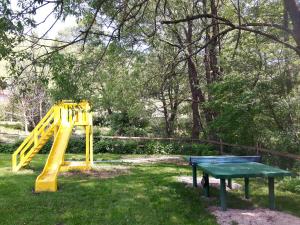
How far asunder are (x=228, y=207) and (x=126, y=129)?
17.1 metres

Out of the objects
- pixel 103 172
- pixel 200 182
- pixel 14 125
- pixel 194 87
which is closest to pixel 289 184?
pixel 200 182

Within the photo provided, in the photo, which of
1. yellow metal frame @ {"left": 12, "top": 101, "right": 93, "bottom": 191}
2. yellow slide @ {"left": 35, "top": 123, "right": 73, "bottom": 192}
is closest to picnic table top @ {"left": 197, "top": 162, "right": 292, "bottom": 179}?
yellow slide @ {"left": 35, "top": 123, "right": 73, "bottom": 192}

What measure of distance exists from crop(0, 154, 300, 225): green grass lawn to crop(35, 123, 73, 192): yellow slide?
280 mm

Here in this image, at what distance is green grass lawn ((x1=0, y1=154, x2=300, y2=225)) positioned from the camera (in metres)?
6.74

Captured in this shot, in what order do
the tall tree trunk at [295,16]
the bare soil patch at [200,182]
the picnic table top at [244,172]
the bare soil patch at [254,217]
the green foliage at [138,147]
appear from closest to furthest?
the bare soil patch at [254,217] → the picnic table top at [244,172] → the tall tree trunk at [295,16] → the bare soil patch at [200,182] → the green foliage at [138,147]

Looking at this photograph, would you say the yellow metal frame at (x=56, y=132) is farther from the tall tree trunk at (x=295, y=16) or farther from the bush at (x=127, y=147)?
the tall tree trunk at (x=295, y=16)

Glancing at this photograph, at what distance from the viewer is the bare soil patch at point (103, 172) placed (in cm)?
1190

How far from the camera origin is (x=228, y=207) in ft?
23.5

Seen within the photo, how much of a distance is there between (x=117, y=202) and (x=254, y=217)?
9.60ft

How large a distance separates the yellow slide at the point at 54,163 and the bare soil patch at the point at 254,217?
14.2 ft

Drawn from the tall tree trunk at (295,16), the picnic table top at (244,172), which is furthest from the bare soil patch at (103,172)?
the tall tree trunk at (295,16)

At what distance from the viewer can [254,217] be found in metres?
6.38

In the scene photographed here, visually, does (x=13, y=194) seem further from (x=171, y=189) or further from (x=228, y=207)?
(x=228, y=207)

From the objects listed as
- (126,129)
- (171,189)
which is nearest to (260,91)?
(171,189)
